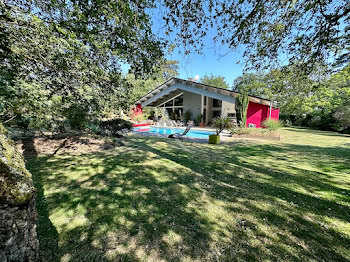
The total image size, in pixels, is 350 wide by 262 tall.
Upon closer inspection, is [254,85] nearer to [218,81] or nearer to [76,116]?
[218,81]

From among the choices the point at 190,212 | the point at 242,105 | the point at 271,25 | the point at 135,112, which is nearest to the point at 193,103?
the point at 135,112

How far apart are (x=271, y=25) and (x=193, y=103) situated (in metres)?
16.3

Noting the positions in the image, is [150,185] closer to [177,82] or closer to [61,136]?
[61,136]

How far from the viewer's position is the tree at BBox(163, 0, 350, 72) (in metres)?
3.17

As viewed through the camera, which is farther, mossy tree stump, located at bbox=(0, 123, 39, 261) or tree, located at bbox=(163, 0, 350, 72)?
tree, located at bbox=(163, 0, 350, 72)

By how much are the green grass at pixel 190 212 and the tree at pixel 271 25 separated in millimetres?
3342

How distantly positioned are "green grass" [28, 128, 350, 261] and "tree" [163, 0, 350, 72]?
3.34 meters

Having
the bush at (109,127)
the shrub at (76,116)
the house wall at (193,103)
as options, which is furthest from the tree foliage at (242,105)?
the shrub at (76,116)

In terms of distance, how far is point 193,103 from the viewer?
1983 centimetres

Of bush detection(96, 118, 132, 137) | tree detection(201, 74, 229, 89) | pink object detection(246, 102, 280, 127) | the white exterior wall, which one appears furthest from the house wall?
tree detection(201, 74, 229, 89)

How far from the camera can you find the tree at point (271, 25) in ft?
10.4

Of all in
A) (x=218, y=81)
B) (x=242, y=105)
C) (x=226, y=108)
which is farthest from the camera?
(x=218, y=81)

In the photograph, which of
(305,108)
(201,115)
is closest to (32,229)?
(201,115)

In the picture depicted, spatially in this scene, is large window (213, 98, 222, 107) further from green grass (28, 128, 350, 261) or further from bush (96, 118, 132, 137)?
green grass (28, 128, 350, 261)
